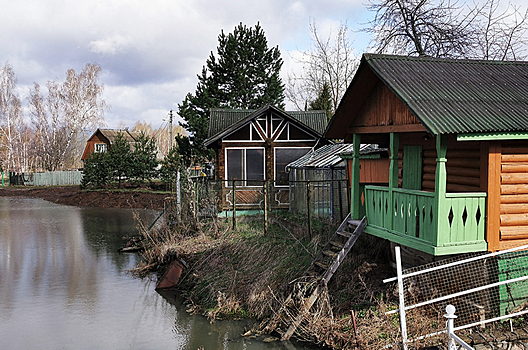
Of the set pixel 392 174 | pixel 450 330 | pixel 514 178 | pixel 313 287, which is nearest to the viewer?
pixel 450 330

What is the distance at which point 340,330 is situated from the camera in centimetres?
955

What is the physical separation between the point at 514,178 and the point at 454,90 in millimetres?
1935

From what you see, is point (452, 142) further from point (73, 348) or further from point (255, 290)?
point (73, 348)

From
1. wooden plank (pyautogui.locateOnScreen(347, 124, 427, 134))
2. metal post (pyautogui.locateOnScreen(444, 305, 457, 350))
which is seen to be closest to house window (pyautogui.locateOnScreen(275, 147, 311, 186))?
wooden plank (pyautogui.locateOnScreen(347, 124, 427, 134))

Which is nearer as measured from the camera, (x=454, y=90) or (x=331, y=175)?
(x=454, y=90)

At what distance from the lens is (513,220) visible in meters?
8.32

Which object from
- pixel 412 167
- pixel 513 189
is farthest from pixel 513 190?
pixel 412 167

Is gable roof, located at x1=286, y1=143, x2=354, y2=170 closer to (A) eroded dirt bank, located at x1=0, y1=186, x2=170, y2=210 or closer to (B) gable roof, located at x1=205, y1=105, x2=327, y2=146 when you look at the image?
(B) gable roof, located at x1=205, y1=105, x2=327, y2=146

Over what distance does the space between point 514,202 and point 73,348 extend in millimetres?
8741

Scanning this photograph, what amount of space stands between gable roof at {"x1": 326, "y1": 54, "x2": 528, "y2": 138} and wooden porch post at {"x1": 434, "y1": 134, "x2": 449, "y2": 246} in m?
0.34

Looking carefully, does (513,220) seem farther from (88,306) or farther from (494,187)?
(88,306)

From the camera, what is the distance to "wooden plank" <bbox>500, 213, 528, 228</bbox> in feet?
27.2

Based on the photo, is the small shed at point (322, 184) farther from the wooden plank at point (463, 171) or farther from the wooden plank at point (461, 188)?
the wooden plank at point (463, 171)

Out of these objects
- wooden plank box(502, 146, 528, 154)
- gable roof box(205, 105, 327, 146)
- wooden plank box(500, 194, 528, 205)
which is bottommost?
wooden plank box(500, 194, 528, 205)
